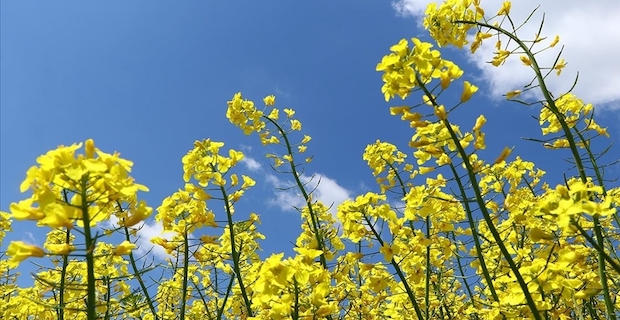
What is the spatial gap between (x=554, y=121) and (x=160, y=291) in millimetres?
5834

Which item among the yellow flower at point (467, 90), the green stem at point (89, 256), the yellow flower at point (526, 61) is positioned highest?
the yellow flower at point (526, 61)

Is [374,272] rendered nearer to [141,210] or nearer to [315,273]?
[315,273]

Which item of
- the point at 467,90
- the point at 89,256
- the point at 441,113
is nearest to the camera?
the point at 89,256

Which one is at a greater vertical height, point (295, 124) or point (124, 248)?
point (295, 124)

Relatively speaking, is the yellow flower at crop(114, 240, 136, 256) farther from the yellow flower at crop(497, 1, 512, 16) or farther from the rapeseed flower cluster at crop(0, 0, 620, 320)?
the yellow flower at crop(497, 1, 512, 16)

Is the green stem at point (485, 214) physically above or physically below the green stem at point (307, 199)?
below

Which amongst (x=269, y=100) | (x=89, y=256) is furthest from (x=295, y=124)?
(x=89, y=256)

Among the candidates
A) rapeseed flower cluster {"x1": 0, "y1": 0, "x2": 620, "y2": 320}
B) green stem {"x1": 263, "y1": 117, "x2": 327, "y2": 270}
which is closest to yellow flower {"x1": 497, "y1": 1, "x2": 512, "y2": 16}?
A: rapeseed flower cluster {"x1": 0, "y1": 0, "x2": 620, "y2": 320}

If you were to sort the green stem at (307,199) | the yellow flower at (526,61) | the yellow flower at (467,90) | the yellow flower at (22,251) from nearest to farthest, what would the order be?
the yellow flower at (22,251) → the yellow flower at (467,90) → the yellow flower at (526,61) → the green stem at (307,199)

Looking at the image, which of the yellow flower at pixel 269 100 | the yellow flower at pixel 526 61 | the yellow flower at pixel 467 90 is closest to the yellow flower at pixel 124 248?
the yellow flower at pixel 467 90

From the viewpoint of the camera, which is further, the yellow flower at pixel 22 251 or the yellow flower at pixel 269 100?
the yellow flower at pixel 269 100

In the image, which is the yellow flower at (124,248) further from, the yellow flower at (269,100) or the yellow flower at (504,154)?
the yellow flower at (269,100)

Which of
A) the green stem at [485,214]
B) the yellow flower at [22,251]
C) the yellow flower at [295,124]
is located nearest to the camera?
the yellow flower at [22,251]

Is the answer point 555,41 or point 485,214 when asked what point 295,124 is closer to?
point 555,41
